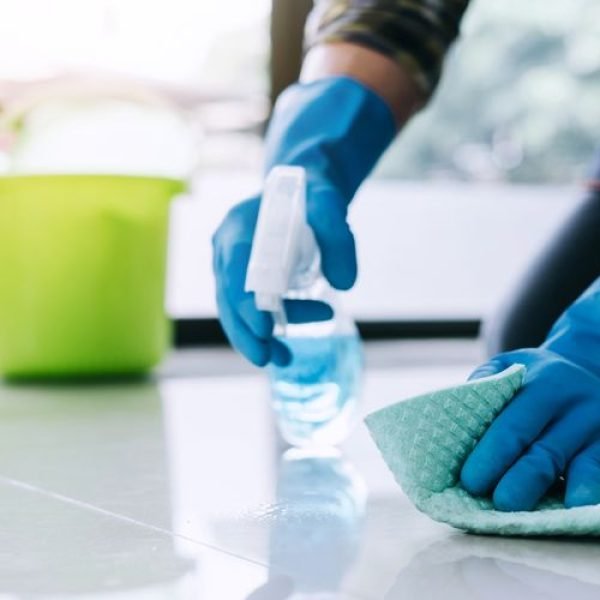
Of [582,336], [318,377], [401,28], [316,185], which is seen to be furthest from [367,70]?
[582,336]

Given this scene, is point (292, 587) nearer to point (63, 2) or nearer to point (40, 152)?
point (40, 152)

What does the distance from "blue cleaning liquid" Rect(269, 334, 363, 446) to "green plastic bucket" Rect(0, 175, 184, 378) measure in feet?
2.32

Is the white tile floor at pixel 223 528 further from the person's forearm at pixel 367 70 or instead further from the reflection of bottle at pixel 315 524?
the person's forearm at pixel 367 70

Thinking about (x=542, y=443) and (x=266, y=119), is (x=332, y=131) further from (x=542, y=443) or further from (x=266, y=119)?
(x=266, y=119)

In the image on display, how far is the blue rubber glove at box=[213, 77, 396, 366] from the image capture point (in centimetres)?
102

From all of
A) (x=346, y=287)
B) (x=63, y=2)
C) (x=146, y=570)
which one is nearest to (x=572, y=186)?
(x=63, y=2)

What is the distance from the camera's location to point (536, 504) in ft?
2.64

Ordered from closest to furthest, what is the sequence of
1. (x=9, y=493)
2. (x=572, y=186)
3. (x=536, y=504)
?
(x=536, y=504) → (x=9, y=493) → (x=572, y=186)

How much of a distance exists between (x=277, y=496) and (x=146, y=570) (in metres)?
0.24

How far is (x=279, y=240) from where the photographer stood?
3.12ft

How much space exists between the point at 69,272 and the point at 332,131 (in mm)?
694

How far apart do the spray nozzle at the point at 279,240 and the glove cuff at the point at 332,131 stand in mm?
195

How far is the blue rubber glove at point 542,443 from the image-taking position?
0.79 meters

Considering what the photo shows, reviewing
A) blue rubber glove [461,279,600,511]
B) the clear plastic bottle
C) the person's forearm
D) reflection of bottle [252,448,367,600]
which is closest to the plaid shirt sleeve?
the person's forearm
